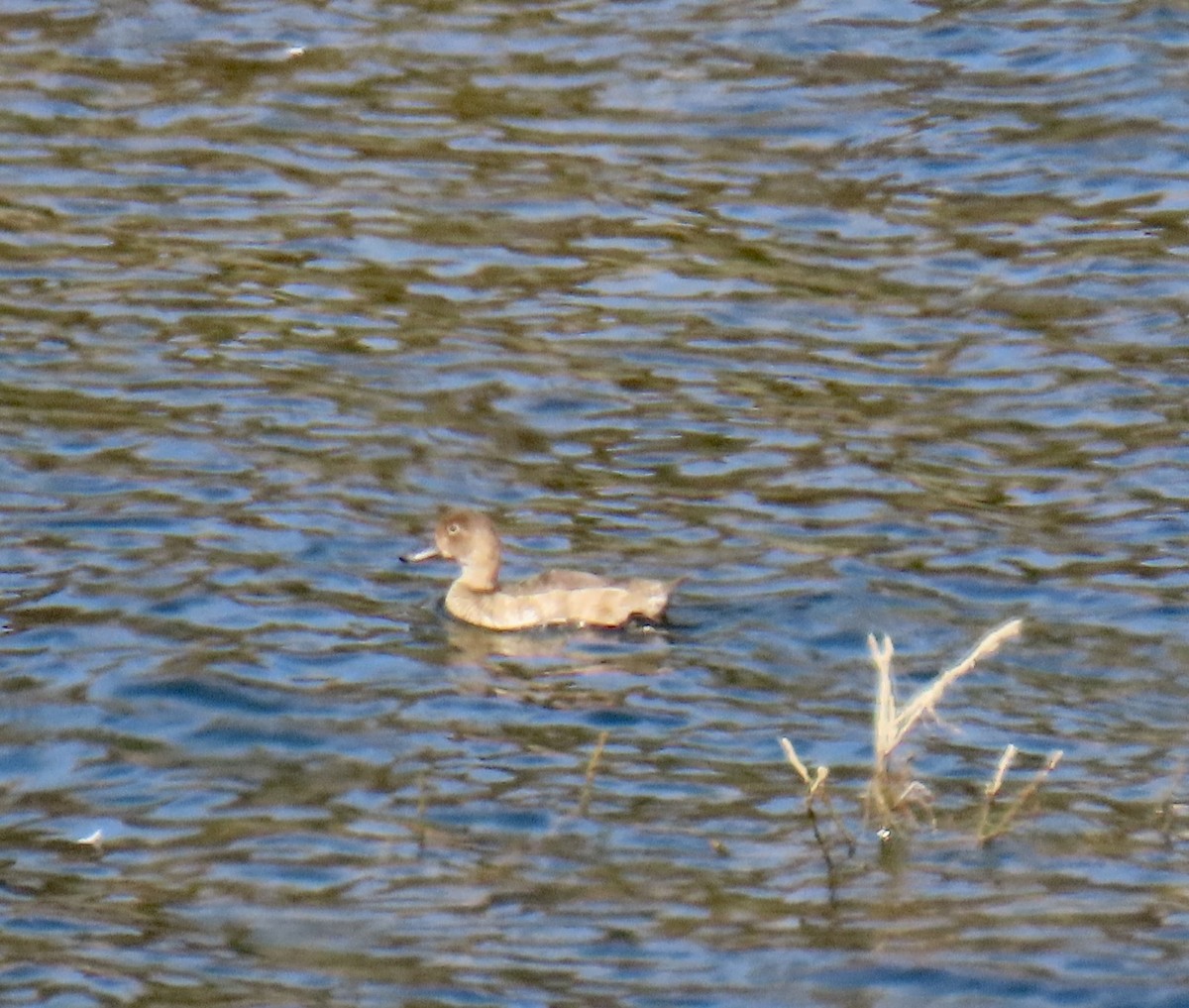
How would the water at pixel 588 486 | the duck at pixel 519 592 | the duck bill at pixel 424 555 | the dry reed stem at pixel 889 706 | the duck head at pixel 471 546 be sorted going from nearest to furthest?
the water at pixel 588 486 < the dry reed stem at pixel 889 706 < the duck at pixel 519 592 < the duck head at pixel 471 546 < the duck bill at pixel 424 555

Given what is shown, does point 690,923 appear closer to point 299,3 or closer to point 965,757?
point 965,757

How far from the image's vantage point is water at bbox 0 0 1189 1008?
289 inches

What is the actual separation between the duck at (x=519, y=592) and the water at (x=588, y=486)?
0.10 metres

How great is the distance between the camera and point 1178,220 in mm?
13461

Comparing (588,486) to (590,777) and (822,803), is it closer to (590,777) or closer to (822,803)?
(590,777)

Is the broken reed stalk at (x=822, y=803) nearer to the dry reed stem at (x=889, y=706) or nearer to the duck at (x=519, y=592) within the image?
the dry reed stem at (x=889, y=706)

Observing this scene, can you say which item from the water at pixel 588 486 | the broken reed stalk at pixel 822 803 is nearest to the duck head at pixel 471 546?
the water at pixel 588 486

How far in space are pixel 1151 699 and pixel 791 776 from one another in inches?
50.1

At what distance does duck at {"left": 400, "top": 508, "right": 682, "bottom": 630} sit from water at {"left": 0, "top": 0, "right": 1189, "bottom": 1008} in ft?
0.34

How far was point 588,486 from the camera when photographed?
36.1 ft

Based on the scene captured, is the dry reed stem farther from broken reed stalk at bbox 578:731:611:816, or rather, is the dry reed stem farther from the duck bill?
the duck bill

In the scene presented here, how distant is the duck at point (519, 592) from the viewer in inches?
377

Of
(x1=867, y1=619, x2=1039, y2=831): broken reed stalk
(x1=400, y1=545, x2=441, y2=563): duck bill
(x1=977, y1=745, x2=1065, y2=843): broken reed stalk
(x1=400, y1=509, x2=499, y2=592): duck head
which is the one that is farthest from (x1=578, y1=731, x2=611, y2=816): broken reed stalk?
(x1=400, y1=545, x2=441, y2=563): duck bill

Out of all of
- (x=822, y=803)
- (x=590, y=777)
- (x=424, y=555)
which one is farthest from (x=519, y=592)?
(x=822, y=803)
